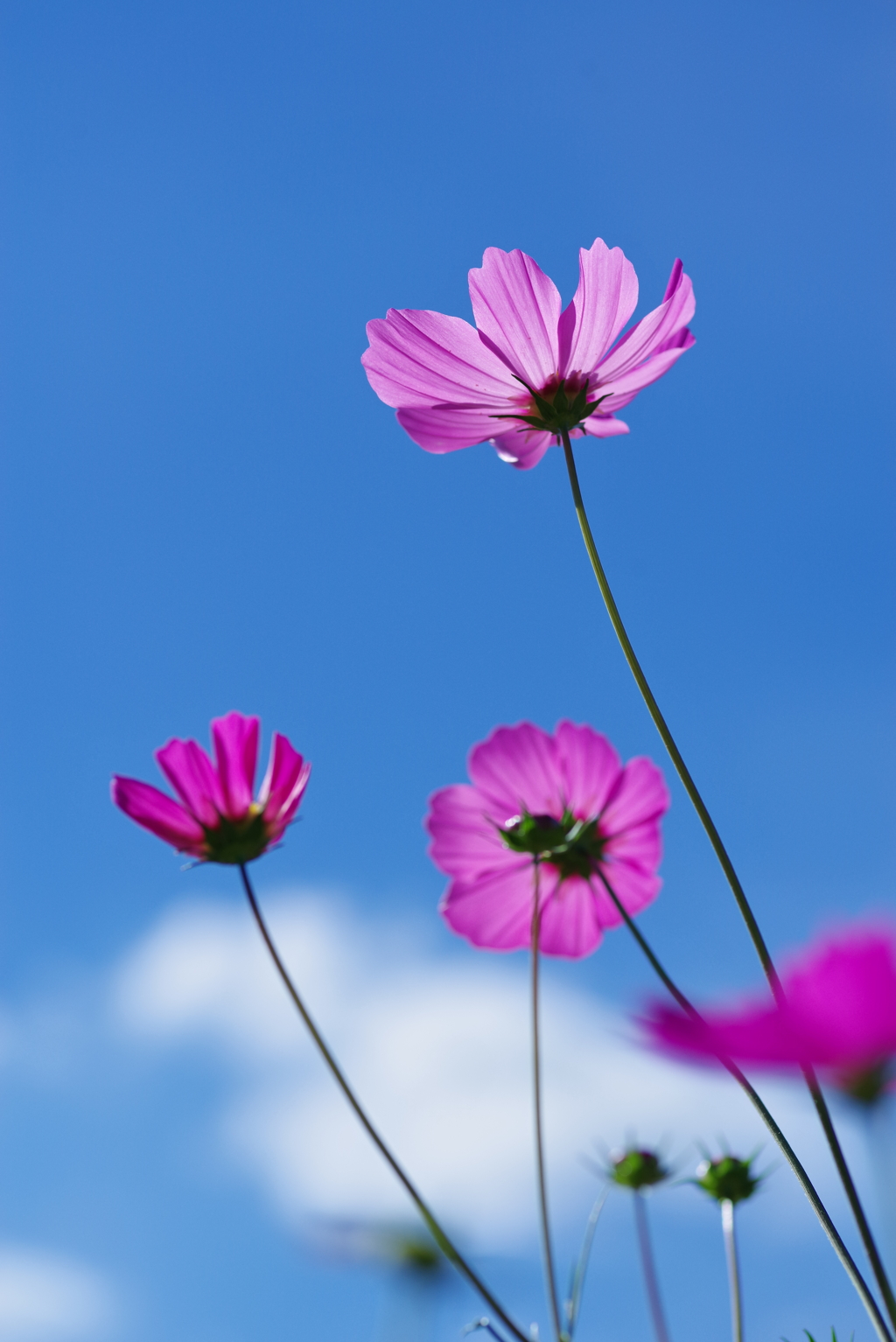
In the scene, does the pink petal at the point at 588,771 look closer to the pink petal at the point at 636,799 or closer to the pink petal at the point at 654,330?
the pink petal at the point at 636,799

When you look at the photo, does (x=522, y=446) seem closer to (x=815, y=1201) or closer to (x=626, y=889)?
(x=626, y=889)

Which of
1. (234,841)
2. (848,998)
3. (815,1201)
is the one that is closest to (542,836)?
(234,841)

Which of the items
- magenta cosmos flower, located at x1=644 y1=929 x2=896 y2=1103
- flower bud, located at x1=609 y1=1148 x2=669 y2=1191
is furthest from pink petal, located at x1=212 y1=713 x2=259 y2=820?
flower bud, located at x1=609 y1=1148 x2=669 y2=1191

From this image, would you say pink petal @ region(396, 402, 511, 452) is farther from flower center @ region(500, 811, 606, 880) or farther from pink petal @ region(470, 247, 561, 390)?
→ flower center @ region(500, 811, 606, 880)

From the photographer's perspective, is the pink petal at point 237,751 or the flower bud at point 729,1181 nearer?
the pink petal at point 237,751

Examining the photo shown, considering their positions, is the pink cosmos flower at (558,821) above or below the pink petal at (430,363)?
Result: below

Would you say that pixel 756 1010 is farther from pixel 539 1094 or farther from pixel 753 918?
pixel 539 1094

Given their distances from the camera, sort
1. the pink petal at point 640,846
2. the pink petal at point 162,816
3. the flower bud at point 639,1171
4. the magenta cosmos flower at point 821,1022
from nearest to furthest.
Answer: the magenta cosmos flower at point 821,1022 → the pink petal at point 162,816 → the pink petal at point 640,846 → the flower bud at point 639,1171

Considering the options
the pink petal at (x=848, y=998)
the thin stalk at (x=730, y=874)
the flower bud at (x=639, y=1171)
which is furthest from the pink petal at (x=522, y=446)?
the flower bud at (x=639, y=1171)
